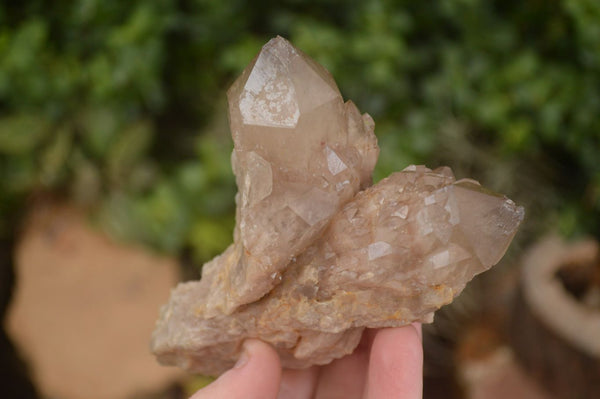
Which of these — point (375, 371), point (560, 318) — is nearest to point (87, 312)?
point (375, 371)

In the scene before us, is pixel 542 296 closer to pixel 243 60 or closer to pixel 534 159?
pixel 534 159

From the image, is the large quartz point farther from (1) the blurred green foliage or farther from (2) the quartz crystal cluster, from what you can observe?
(1) the blurred green foliage

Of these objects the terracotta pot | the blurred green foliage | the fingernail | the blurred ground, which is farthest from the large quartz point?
the terracotta pot

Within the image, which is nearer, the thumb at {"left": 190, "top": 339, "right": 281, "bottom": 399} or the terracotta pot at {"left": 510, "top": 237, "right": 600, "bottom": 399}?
the thumb at {"left": 190, "top": 339, "right": 281, "bottom": 399}

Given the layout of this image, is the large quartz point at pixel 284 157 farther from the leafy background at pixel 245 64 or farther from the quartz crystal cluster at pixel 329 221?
the leafy background at pixel 245 64

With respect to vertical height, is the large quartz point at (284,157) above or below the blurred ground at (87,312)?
above

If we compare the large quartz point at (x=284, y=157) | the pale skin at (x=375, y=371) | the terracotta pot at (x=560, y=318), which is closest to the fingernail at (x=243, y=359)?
the pale skin at (x=375, y=371)
